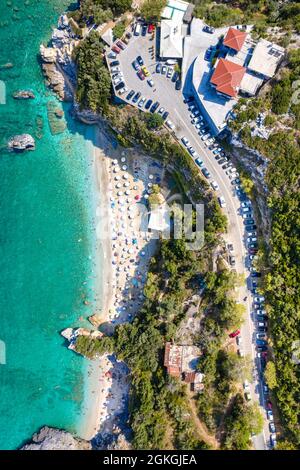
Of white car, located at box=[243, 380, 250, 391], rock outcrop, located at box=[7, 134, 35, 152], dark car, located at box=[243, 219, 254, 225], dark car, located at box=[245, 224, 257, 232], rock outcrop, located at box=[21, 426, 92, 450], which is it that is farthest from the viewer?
rock outcrop, located at box=[7, 134, 35, 152]

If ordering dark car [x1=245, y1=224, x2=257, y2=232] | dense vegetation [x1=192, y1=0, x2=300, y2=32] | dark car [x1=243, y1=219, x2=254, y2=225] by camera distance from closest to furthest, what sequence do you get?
dense vegetation [x1=192, y1=0, x2=300, y2=32], dark car [x1=245, y1=224, x2=257, y2=232], dark car [x1=243, y1=219, x2=254, y2=225]

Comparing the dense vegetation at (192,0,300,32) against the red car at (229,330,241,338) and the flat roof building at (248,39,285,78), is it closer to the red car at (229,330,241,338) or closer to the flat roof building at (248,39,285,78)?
the flat roof building at (248,39,285,78)

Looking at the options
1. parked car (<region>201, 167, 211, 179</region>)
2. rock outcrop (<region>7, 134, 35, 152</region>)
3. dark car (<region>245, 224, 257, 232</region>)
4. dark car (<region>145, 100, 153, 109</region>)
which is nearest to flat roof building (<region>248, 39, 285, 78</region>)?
dark car (<region>145, 100, 153, 109</region>)

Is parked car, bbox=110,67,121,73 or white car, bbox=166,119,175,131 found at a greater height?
parked car, bbox=110,67,121,73

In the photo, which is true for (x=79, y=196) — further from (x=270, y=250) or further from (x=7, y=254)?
(x=270, y=250)

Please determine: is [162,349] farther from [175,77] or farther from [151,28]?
[151,28]
